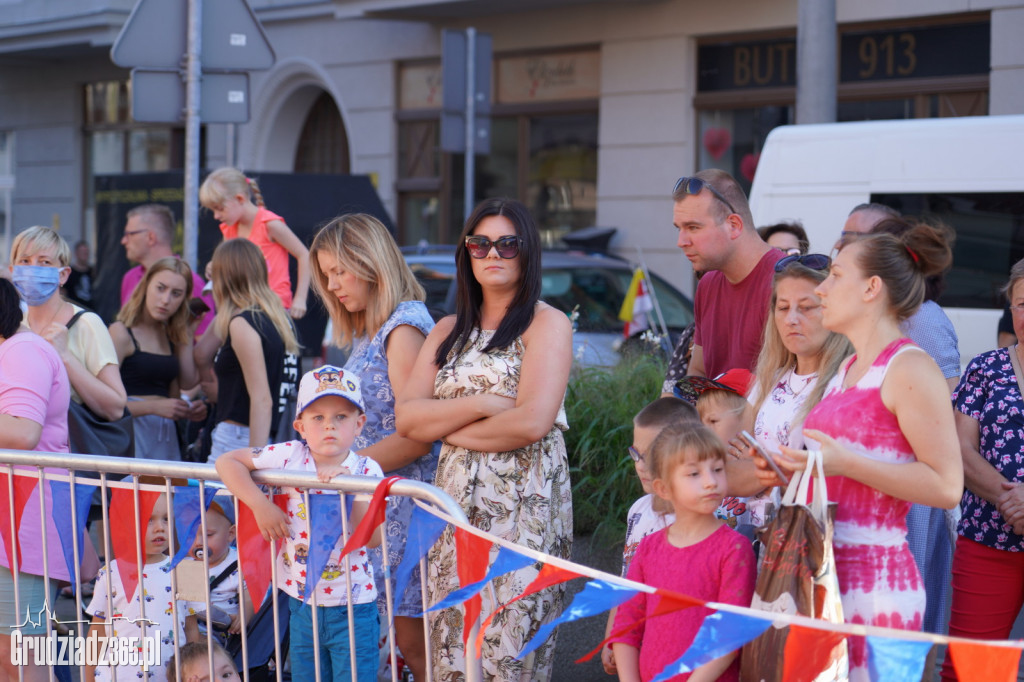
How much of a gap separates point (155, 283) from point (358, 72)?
10878mm

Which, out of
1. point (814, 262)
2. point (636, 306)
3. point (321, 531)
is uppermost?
point (814, 262)

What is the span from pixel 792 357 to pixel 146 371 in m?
4.06

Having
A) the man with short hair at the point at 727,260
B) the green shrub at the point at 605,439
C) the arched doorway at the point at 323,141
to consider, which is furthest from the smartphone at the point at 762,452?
the arched doorway at the point at 323,141

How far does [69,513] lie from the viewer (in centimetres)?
420

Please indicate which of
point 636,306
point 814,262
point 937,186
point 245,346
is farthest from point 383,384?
point 937,186

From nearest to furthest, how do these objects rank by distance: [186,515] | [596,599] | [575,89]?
[596,599] → [186,515] → [575,89]

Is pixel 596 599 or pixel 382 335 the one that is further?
pixel 382 335

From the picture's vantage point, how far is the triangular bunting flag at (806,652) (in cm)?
265

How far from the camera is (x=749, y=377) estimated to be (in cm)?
389

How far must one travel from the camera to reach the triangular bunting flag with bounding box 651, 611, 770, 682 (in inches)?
103

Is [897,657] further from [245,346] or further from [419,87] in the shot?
[419,87]

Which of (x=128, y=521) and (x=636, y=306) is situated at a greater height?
(x=636, y=306)

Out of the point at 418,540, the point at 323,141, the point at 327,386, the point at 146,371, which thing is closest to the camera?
the point at 418,540

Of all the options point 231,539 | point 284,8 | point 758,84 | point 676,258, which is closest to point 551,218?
point 676,258
